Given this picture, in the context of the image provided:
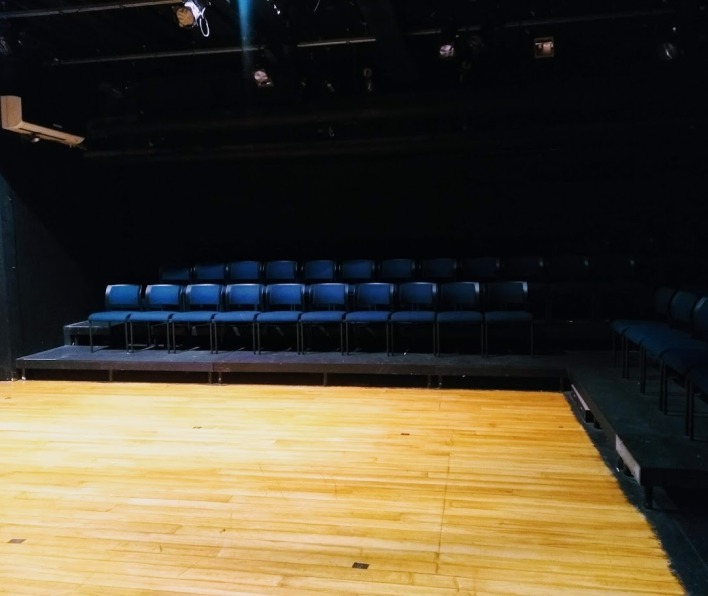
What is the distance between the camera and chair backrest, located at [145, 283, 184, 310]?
6520 mm

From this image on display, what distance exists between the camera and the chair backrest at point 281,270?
22.2 feet

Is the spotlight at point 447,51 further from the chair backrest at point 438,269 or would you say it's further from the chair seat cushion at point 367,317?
the chair seat cushion at point 367,317

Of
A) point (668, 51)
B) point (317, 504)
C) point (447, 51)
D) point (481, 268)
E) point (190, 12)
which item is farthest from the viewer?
point (481, 268)

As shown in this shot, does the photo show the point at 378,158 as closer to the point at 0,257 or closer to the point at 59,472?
the point at 0,257

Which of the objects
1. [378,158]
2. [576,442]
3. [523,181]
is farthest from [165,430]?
[523,181]

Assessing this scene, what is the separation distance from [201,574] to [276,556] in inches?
12.0

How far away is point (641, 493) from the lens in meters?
3.04

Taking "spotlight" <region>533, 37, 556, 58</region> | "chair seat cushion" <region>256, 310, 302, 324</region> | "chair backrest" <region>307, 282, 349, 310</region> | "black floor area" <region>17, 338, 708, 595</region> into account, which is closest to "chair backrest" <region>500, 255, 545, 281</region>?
"black floor area" <region>17, 338, 708, 595</region>

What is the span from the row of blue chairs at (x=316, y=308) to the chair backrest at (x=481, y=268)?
1.14ft

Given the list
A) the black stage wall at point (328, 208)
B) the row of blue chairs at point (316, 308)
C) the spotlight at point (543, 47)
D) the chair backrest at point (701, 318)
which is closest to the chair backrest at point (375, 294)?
the row of blue chairs at point (316, 308)

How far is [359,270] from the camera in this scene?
21.7 ft

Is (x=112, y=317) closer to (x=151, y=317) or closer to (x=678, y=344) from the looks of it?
(x=151, y=317)

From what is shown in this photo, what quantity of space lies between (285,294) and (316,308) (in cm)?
50

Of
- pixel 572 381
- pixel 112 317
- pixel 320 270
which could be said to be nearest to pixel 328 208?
pixel 320 270
